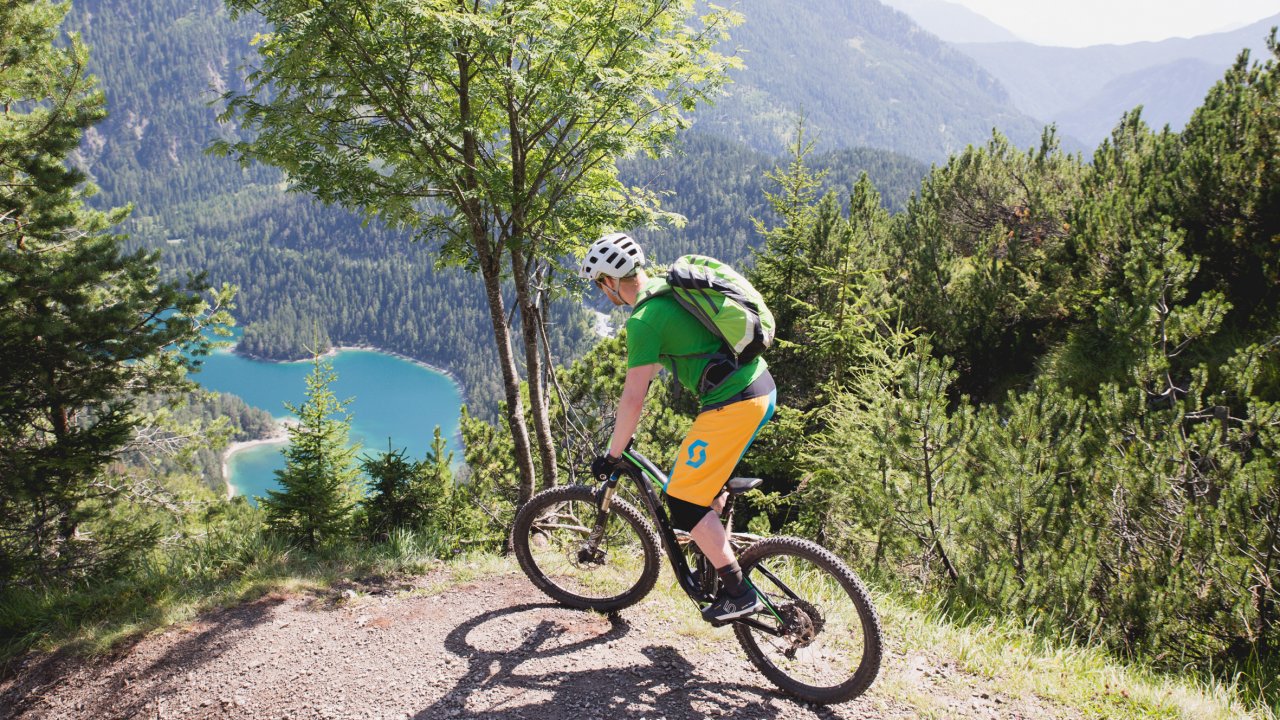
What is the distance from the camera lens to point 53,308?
34.0 feet

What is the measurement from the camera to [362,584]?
6141mm

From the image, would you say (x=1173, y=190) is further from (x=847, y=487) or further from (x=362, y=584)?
(x=362, y=584)

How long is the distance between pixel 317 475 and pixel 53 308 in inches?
196

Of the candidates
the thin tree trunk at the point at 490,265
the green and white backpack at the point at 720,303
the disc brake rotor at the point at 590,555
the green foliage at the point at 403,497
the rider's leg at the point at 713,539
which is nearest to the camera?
the green and white backpack at the point at 720,303

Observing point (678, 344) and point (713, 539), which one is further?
point (713, 539)

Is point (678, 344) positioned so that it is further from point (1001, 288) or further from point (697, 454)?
point (1001, 288)

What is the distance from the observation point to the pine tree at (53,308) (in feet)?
31.6

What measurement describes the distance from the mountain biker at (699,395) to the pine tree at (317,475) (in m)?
9.54

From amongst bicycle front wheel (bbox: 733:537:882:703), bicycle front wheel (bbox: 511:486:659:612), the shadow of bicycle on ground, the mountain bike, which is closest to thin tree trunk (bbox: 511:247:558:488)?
bicycle front wheel (bbox: 511:486:659:612)

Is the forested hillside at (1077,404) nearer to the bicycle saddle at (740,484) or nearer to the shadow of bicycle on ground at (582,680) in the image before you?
the shadow of bicycle on ground at (582,680)

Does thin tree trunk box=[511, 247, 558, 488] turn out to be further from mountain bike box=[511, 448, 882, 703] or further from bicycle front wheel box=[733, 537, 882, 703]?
bicycle front wheel box=[733, 537, 882, 703]

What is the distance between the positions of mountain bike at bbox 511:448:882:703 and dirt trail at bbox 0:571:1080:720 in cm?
17

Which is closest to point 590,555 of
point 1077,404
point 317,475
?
point 1077,404

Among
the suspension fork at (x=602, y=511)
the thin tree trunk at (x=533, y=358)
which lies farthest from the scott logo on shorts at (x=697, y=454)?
the thin tree trunk at (x=533, y=358)
